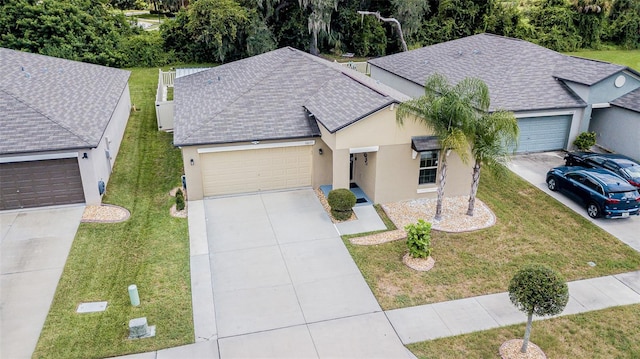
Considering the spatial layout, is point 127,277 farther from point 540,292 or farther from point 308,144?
point 540,292

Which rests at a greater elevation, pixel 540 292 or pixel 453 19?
pixel 453 19

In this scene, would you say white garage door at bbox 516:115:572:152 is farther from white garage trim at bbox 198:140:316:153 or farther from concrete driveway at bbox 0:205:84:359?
concrete driveway at bbox 0:205:84:359

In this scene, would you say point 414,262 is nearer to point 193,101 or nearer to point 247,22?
point 193,101

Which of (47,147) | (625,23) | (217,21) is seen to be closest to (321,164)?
(47,147)

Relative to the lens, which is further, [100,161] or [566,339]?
[100,161]

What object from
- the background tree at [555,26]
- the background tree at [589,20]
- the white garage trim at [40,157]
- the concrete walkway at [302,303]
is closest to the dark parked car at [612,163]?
the concrete walkway at [302,303]

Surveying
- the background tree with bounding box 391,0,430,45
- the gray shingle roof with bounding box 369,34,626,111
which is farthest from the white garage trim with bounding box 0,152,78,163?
the background tree with bounding box 391,0,430,45

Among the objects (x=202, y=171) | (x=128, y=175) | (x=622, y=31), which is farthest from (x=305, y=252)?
(x=622, y=31)
